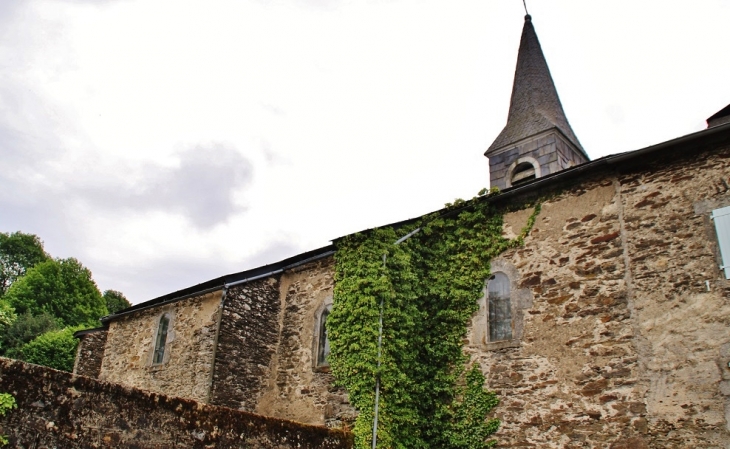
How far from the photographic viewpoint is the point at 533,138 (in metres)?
15.2

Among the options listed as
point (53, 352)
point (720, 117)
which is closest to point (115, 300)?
point (53, 352)

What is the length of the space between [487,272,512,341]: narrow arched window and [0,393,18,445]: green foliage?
23.3ft

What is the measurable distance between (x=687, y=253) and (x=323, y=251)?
761 centimetres

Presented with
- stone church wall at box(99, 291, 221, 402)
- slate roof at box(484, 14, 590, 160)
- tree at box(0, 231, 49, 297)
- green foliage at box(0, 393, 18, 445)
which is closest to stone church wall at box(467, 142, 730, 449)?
stone church wall at box(99, 291, 221, 402)

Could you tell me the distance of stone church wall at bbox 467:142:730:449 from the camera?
23.5 feet

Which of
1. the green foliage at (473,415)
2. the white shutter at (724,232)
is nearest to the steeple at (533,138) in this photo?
the white shutter at (724,232)

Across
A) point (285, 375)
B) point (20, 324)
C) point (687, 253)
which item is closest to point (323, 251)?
point (285, 375)

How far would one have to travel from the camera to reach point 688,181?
8.12 m

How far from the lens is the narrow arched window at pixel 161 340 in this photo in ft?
46.8

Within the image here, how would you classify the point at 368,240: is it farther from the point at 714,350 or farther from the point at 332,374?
the point at 714,350

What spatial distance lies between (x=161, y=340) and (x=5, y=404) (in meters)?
9.99

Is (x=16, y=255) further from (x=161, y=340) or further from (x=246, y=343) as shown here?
(x=246, y=343)

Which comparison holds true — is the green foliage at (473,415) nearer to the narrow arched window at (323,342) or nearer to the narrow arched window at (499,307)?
the narrow arched window at (499,307)

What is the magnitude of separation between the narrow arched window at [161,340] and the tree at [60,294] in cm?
2387
